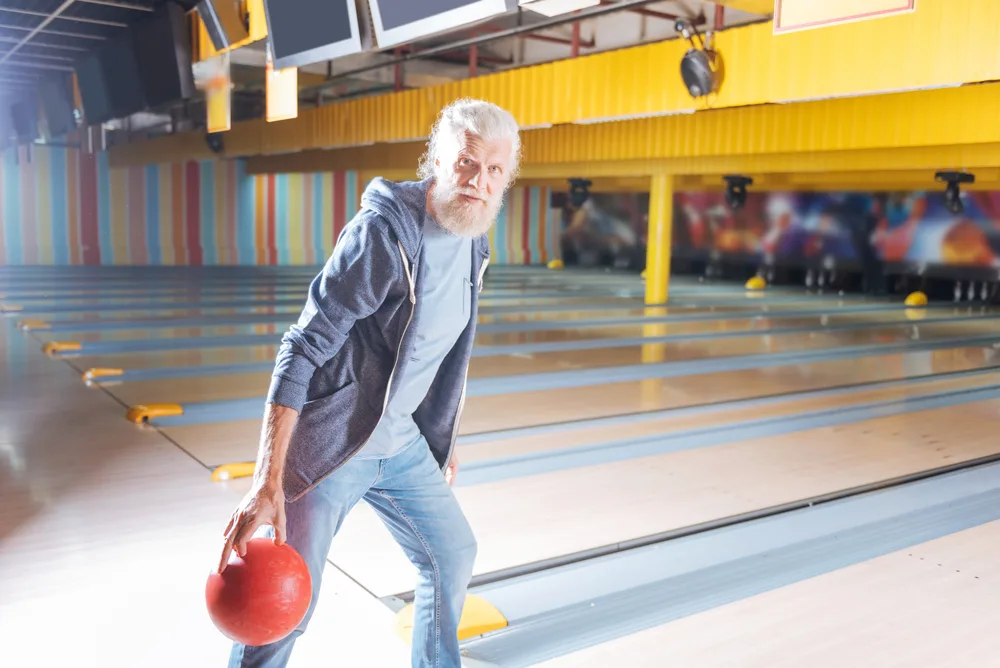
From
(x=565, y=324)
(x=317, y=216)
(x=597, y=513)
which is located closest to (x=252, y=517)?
(x=597, y=513)

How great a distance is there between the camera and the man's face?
1518mm

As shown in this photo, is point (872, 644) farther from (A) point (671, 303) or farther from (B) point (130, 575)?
(A) point (671, 303)

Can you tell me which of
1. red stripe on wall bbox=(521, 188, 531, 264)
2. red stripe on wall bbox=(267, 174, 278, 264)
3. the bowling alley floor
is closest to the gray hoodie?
the bowling alley floor

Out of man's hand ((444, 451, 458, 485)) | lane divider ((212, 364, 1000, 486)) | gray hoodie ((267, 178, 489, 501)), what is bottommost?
lane divider ((212, 364, 1000, 486))

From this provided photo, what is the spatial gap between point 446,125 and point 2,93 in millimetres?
9655

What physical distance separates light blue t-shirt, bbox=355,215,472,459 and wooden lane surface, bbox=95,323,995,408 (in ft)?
10.7

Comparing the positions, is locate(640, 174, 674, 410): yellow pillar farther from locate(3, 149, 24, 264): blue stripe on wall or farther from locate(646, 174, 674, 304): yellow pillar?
locate(3, 149, 24, 264): blue stripe on wall

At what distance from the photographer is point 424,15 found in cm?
321

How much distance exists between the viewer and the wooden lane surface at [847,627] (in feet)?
6.64

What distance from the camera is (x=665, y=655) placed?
203 centimetres

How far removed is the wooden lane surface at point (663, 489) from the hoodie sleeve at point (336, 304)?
3.74 feet

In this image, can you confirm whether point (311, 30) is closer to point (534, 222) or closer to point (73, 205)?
point (73, 205)

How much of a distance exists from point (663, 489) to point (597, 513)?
16.9 inches

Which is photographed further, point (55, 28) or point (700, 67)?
point (55, 28)
